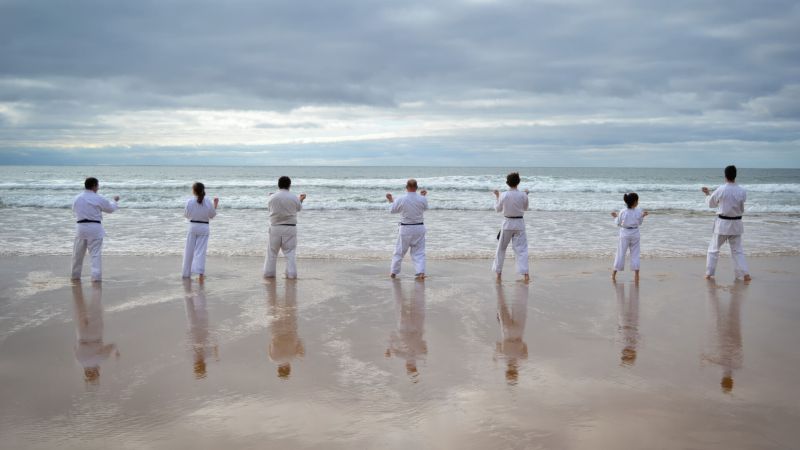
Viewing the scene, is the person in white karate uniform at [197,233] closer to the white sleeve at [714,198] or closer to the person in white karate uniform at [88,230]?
the person in white karate uniform at [88,230]

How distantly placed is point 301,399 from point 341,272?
6210 mm

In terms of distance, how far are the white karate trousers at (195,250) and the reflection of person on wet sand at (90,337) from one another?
1523 millimetres

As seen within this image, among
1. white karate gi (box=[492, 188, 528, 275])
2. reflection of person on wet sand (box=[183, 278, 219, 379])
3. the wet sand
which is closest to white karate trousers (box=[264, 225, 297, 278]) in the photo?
the wet sand

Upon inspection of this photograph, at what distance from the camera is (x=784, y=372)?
17.8 feet

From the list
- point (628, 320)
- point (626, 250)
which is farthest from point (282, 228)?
point (626, 250)

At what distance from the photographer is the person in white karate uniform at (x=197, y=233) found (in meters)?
10.2

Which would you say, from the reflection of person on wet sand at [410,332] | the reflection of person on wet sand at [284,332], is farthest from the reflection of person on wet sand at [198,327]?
the reflection of person on wet sand at [410,332]

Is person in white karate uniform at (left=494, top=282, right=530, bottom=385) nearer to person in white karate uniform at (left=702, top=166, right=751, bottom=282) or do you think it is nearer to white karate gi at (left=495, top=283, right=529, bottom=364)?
white karate gi at (left=495, top=283, right=529, bottom=364)

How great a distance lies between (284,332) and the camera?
6.71 m

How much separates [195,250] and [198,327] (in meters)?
3.63

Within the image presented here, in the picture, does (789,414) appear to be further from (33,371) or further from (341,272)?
(341,272)

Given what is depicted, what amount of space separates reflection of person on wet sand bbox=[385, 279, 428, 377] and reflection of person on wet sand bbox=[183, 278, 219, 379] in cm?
172

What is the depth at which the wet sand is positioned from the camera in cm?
415

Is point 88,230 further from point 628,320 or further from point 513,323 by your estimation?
point 628,320
